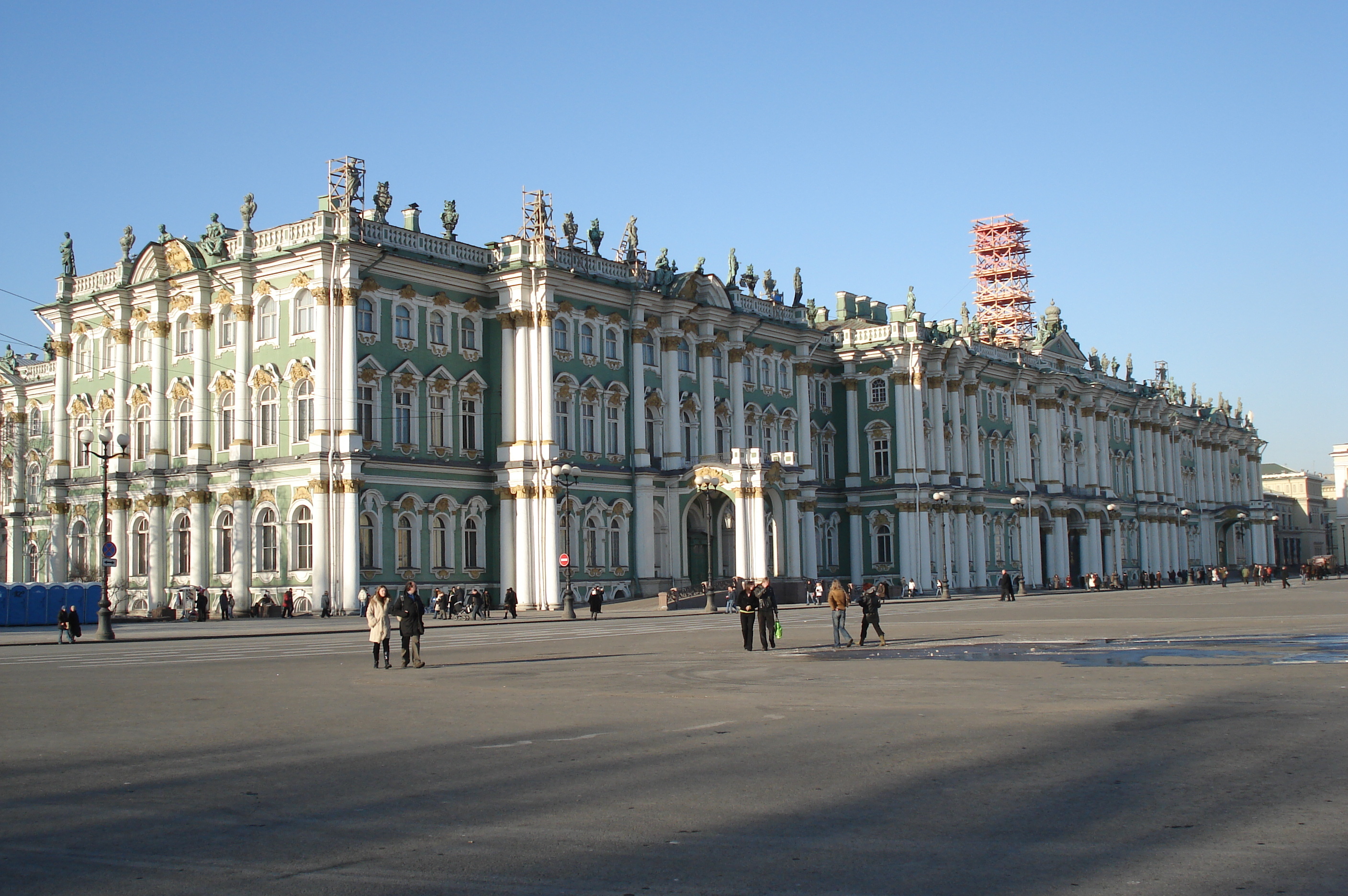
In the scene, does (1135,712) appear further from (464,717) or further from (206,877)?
(206,877)

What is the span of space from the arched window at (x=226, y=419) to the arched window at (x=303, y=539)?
5.47m

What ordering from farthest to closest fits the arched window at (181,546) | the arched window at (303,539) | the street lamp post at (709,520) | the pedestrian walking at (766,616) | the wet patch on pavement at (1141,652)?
the street lamp post at (709,520), the arched window at (181,546), the arched window at (303,539), the pedestrian walking at (766,616), the wet patch on pavement at (1141,652)

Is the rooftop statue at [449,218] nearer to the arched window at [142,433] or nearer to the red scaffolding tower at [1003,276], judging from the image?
the arched window at [142,433]

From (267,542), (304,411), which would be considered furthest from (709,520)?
(267,542)

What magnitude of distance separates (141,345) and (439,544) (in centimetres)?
1712

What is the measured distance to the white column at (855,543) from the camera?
8356 centimetres

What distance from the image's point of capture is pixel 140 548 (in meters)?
62.0

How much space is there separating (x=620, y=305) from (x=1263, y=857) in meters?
57.9

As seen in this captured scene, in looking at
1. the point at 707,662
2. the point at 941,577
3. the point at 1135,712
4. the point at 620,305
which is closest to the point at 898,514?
the point at 941,577

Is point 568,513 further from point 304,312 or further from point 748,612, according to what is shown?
point 748,612

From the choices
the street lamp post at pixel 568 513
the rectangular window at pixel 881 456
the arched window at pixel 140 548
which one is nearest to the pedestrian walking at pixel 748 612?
the street lamp post at pixel 568 513

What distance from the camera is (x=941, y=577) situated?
82.5 metres

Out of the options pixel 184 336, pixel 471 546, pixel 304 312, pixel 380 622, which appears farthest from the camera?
pixel 184 336

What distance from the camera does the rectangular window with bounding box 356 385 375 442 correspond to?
55.6 m
